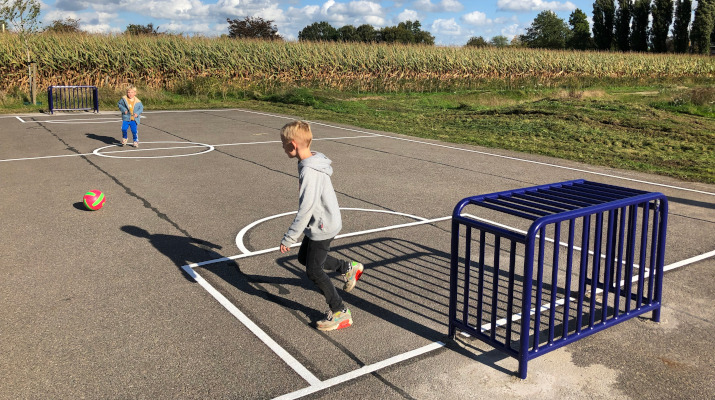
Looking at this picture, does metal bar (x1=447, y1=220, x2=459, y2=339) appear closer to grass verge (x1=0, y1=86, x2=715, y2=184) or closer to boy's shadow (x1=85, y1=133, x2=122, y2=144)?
grass verge (x1=0, y1=86, x2=715, y2=184)

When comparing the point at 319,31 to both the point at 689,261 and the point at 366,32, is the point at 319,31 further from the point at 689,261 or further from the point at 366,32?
the point at 689,261

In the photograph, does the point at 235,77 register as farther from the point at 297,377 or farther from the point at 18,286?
the point at 297,377

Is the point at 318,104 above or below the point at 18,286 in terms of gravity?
above

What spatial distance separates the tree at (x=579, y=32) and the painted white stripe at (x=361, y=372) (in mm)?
97327

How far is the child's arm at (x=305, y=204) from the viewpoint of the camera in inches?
186

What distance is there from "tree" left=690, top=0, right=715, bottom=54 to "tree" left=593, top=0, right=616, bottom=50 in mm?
10333

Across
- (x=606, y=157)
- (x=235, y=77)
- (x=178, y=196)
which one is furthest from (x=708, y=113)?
(x=235, y=77)

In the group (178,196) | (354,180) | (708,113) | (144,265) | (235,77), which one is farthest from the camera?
(235,77)

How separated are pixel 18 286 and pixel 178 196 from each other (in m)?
4.25

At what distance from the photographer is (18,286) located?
19.3 feet

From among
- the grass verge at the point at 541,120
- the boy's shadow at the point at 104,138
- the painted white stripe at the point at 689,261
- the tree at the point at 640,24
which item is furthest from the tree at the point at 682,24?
the painted white stripe at the point at 689,261

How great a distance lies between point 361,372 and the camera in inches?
167

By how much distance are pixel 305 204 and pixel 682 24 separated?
9091 cm

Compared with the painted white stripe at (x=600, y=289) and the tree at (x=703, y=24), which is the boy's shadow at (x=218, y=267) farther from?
the tree at (x=703, y=24)
